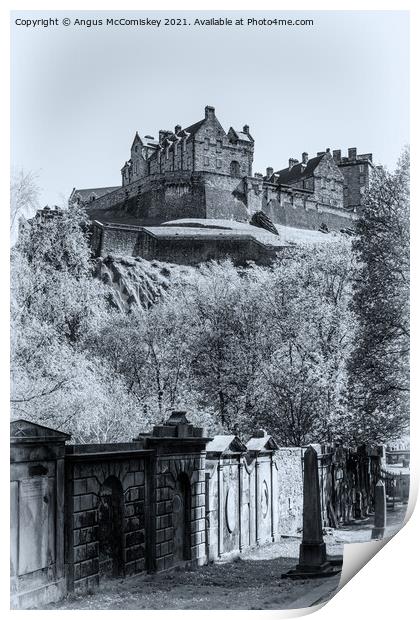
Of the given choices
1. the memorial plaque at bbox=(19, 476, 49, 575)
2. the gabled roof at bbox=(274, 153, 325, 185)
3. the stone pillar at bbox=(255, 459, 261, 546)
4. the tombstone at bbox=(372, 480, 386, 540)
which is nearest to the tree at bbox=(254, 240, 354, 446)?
the stone pillar at bbox=(255, 459, 261, 546)

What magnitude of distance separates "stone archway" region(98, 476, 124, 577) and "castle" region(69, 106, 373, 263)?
193 centimetres

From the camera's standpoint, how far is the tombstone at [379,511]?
742 centimetres

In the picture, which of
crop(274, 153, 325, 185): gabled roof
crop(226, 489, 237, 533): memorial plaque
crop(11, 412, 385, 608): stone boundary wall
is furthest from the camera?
crop(226, 489, 237, 533): memorial plaque

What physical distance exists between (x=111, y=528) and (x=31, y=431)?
3.92ft

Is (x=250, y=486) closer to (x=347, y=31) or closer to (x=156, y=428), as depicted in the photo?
(x=156, y=428)

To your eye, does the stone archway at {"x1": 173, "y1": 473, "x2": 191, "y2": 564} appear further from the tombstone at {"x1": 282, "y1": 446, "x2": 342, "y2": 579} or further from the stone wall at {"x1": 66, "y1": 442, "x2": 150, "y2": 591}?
the tombstone at {"x1": 282, "y1": 446, "x2": 342, "y2": 579}

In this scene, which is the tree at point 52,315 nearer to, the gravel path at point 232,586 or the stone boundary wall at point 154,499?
the stone boundary wall at point 154,499

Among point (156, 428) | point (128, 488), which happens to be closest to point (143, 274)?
point (156, 428)

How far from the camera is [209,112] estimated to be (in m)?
7.34

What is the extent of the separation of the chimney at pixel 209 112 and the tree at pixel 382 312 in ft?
5.29

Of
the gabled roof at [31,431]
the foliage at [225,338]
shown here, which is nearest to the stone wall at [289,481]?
the foliage at [225,338]

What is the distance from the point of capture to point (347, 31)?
7160 mm

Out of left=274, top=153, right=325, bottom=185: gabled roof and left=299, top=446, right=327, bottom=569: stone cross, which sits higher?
left=274, top=153, right=325, bottom=185: gabled roof

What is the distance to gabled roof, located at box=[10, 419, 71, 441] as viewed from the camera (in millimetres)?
6046
